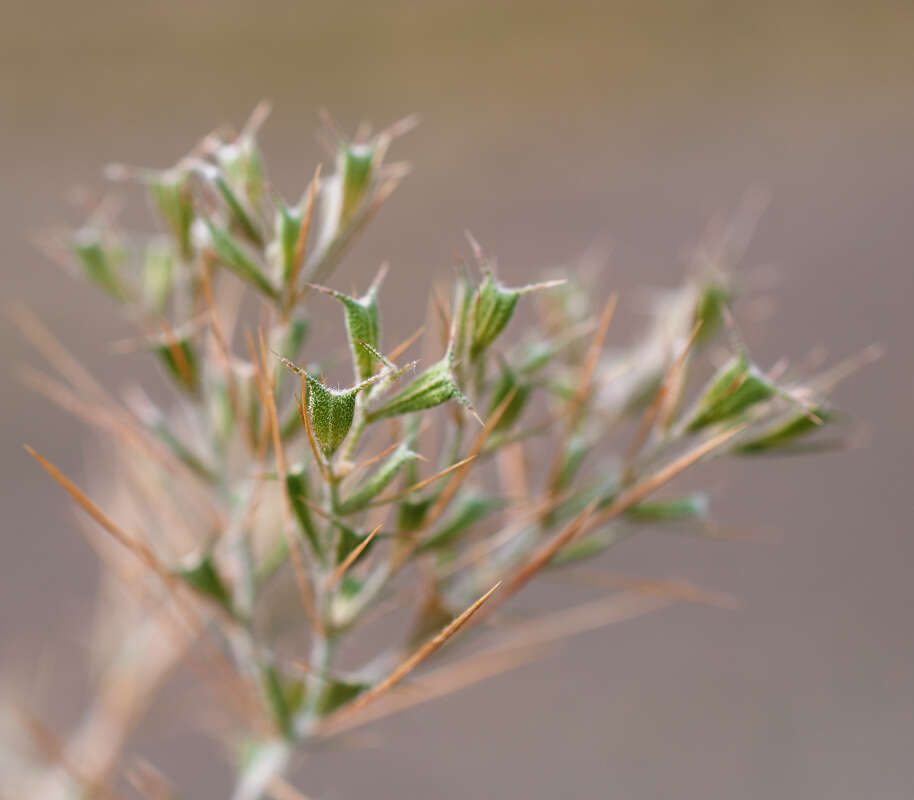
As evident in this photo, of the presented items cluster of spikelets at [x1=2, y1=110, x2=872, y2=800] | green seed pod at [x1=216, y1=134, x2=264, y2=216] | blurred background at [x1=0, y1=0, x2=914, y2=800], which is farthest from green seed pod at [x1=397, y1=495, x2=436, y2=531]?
blurred background at [x1=0, y1=0, x2=914, y2=800]

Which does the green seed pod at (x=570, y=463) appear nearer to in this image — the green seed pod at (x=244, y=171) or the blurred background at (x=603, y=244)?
the green seed pod at (x=244, y=171)

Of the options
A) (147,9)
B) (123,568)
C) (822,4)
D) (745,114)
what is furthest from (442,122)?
(123,568)

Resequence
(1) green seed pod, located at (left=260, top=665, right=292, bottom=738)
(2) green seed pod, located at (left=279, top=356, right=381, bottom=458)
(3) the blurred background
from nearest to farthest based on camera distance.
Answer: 1. (2) green seed pod, located at (left=279, top=356, right=381, bottom=458)
2. (1) green seed pod, located at (left=260, top=665, right=292, bottom=738)
3. (3) the blurred background

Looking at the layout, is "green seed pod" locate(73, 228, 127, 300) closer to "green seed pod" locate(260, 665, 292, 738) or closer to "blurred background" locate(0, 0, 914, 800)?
"green seed pod" locate(260, 665, 292, 738)

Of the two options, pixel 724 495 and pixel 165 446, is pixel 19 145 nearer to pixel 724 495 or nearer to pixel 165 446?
pixel 724 495

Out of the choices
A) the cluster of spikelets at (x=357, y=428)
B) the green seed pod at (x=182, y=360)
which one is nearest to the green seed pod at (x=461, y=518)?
the cluster of spikelets at (x=357, y=428)

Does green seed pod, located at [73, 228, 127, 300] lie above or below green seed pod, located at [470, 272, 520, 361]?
above
